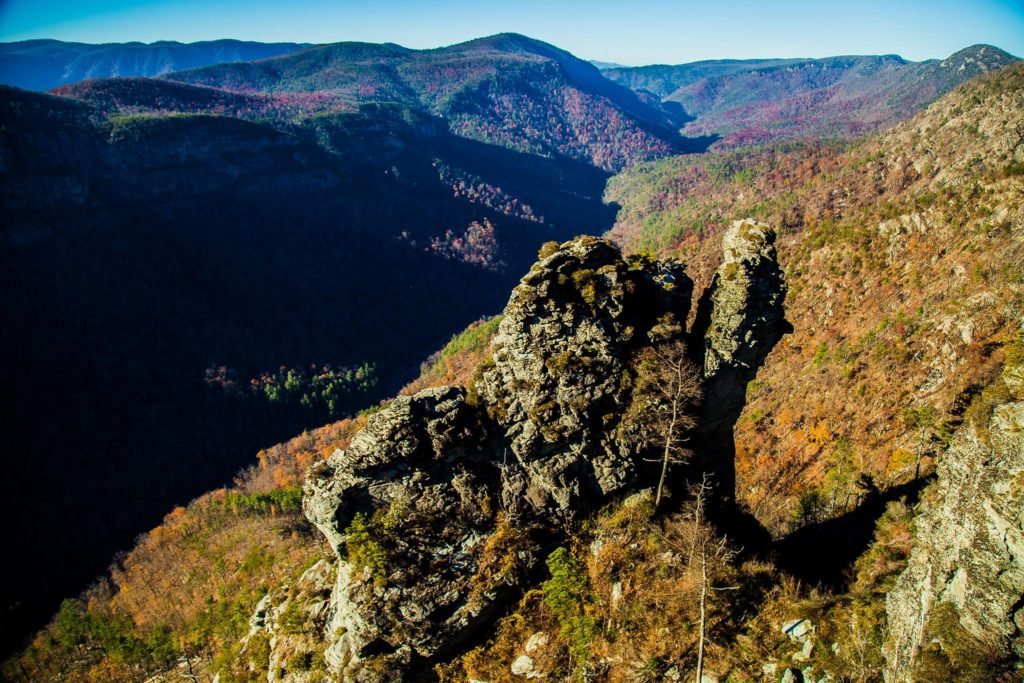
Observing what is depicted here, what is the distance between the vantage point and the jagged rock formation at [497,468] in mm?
25656

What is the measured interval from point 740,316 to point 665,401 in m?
5.09

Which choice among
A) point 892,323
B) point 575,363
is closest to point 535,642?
point 575,363

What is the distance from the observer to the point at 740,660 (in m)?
21.5

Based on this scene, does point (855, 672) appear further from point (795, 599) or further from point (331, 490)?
point (331, 490)

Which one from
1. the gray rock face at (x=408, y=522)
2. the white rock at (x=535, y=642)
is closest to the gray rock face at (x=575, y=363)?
the gray rock face at (x=408, y=522)

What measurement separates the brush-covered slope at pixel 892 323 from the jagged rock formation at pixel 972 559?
6.98 feet

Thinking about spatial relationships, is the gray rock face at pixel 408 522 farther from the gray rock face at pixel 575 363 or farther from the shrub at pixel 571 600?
the shrub at pixel 571 600

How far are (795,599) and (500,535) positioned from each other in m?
13.2

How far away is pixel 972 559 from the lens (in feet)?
52.1

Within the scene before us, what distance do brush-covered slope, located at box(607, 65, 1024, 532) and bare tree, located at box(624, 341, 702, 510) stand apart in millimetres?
9905

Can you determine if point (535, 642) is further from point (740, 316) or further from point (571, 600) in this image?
point (740, 316)

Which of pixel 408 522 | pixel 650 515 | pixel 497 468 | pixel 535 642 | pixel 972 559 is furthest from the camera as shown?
pixel 497 468

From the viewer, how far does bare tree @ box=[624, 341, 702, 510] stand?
2439 cm

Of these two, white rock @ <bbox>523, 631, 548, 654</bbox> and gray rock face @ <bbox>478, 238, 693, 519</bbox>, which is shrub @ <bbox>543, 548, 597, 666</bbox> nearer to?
white rock @ <bbox>523, 631, 548, 654</bbox>
